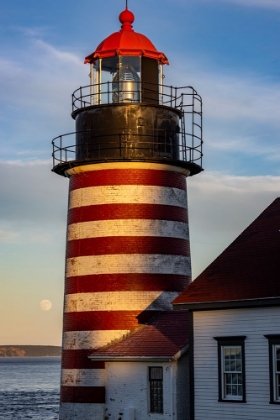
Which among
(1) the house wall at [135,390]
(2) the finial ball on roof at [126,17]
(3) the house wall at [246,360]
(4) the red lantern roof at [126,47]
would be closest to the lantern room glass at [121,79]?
(4) the red lantern roof at [126,47]

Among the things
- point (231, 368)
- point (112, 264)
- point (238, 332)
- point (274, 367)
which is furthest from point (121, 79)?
point (274, 367)

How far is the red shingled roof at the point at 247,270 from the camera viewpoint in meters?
23.1

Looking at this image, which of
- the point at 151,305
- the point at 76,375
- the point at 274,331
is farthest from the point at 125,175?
the point at 274,331

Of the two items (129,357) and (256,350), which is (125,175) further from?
(256,350)

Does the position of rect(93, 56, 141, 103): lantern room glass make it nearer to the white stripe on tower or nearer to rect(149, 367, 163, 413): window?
the white stripe on tower

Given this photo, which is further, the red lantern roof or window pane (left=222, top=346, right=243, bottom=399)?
the red lantern roof

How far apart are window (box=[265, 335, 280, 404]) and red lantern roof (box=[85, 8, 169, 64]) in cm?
1003

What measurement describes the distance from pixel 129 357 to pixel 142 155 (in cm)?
597

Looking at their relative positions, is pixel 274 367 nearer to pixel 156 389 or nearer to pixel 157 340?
pixel 156 389

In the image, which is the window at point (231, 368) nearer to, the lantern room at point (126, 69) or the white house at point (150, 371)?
the white house at point (150, 371)

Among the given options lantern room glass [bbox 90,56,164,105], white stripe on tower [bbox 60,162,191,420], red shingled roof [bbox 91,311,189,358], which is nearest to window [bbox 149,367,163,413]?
red shingled roof [bbox 91,311,189,358]

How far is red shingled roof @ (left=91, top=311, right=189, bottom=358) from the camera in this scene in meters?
25.5

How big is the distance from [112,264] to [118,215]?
1418mm

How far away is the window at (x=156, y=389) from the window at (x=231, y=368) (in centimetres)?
231
